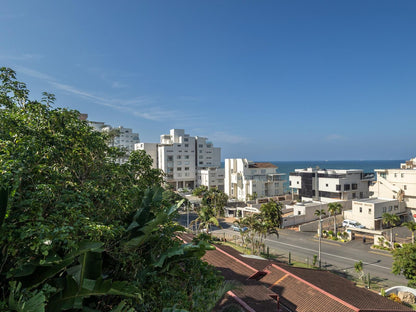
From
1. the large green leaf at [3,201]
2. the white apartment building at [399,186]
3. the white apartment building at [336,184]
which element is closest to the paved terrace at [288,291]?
the large green leaf at [3,201]

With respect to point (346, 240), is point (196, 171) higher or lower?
higher

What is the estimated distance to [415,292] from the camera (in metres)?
23.5

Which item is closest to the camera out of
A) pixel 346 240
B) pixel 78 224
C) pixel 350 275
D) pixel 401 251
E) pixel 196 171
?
pixel 78 224

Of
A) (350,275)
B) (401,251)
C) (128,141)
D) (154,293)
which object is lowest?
(350,275)

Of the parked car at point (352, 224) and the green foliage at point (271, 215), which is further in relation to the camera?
the parked car at point (352, 224)

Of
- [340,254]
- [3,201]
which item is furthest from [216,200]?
[3,201]

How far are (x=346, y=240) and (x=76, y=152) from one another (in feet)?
154

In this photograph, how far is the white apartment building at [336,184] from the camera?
222 feet

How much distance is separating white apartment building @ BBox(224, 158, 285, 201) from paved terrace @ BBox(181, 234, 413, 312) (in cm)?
5901

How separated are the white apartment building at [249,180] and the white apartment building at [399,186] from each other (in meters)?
27.0

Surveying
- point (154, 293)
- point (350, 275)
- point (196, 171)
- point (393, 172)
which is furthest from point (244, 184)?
point (154, 293)

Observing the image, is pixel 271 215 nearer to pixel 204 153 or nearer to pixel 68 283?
pixel 68 283

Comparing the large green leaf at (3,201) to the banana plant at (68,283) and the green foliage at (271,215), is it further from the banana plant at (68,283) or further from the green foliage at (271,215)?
the green foliage at (271,215)

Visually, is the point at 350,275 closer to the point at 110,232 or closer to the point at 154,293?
the point at 154,293
